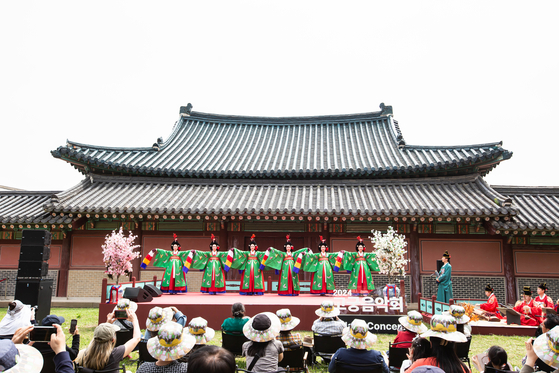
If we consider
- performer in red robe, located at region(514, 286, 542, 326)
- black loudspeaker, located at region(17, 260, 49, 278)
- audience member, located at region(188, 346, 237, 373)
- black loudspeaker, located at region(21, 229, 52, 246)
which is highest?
black loudspeaker, located at region(21, 229, 52, 246)

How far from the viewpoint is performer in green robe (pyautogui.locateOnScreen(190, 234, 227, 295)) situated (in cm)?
1091

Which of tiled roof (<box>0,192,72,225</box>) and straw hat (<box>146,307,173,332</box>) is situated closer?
straw hat (<box>146,307,173,332</box>)

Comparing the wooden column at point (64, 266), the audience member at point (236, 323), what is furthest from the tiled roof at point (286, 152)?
the audience member at point (236, 323)

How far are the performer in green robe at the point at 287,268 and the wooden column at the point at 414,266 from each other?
3.74 meters

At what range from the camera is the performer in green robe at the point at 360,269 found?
419 inches

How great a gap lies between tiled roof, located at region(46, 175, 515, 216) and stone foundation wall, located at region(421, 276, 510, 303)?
2.30 m

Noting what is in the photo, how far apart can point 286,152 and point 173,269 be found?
728cm

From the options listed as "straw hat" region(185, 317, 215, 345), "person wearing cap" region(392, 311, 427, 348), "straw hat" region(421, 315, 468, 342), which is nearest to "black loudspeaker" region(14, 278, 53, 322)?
"straw hat" region(185, 317, 215, 345)

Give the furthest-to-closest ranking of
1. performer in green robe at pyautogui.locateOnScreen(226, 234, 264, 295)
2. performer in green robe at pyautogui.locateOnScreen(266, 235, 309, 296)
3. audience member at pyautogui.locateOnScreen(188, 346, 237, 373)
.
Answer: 1. performer in green robe at pyautogui.locateOnScreen(226, 234, 264, 295)
2. performer in green robe at pyautogui.locateOnScreen(266, 235, 309, 296)
3. audience member at pyautogui.locateOnScreen(188, 346, 237, 373)

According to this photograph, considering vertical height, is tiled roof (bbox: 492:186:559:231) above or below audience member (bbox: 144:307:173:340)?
above

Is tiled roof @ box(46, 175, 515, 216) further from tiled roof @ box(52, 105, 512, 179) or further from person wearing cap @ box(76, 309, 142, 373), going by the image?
person wearing cap @ box(76, 309, 142, 373)

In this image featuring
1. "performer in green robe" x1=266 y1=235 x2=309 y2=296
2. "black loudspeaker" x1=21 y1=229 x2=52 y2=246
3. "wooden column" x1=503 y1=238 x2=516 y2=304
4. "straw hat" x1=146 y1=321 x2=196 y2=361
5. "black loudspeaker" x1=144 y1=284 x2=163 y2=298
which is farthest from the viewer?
"wooden column" x1=503 y1=238 x2=516 y2=304

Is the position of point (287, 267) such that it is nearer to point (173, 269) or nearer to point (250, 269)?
point (250, 269)

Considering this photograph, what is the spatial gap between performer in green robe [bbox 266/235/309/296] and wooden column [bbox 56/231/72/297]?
Result: 6.95 metres
